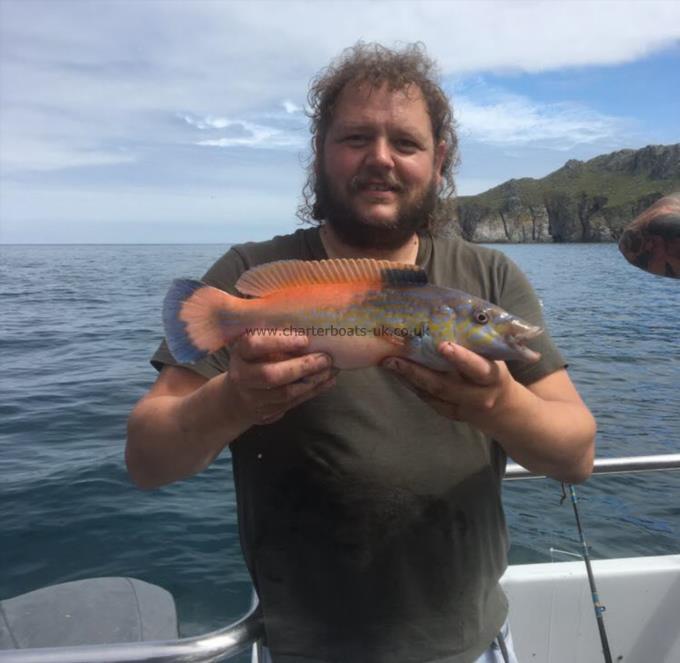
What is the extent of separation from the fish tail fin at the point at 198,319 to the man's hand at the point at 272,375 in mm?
391

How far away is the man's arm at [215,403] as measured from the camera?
2344 mm

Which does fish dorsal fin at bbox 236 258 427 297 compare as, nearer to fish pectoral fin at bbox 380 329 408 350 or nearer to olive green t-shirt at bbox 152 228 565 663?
fish pectoral fin at bbox 380 329 408 350

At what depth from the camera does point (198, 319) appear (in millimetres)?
2787

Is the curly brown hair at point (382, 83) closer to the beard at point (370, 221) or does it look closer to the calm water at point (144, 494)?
the beard at point (370, 221)

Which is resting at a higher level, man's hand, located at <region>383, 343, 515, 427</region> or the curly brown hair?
the curly brown hair

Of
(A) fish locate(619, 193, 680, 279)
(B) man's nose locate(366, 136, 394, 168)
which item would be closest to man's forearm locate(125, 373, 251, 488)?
(B) man's nose locate(366, 136, 394, 168)

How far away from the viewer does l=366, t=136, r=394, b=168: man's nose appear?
3.00 m

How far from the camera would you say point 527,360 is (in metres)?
2.78

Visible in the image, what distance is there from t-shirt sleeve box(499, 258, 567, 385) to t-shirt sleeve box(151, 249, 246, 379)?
1350 mm

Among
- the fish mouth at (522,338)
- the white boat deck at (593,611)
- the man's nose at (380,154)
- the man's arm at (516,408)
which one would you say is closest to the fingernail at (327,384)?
the man's arm at (516,408)

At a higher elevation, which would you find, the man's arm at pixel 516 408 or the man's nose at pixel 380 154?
the man's nose at pixel 380 154

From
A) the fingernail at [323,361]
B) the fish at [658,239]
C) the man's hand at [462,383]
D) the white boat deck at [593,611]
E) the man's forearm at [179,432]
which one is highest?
the fish at [658,239]

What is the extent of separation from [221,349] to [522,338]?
1.38 m

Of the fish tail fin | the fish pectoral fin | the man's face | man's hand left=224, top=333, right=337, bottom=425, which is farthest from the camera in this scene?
the man's face
